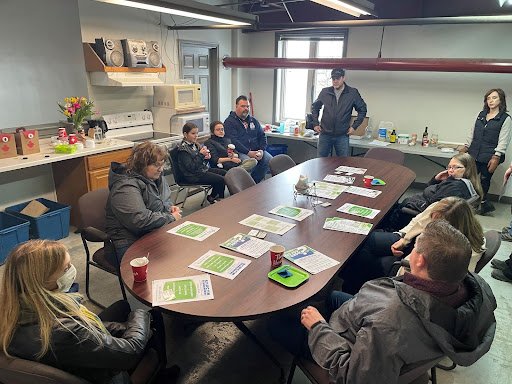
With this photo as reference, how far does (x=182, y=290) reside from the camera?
5.47 feet

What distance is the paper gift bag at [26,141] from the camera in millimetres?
3439

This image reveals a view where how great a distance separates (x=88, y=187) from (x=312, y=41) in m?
4.23

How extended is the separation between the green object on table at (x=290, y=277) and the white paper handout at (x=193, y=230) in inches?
21.4

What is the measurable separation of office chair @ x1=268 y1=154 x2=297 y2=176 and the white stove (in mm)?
1368

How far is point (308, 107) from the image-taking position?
6422 millimetres

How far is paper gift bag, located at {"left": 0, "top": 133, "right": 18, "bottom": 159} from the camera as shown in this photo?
10.9 ft

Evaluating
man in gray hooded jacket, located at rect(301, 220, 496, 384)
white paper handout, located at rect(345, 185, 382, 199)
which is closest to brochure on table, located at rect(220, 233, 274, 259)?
man in gray hooded jacket, located at rect(301, 220, 496, 384)

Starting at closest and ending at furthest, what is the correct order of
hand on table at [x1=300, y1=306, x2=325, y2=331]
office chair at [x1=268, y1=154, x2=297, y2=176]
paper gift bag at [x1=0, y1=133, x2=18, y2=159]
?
1. hand on table at [x1=300, y1=306, x2=325, y2=331]
2. paper gift bag at [x1=0, y1=133, x2=18, y2=159]
3. office chair at [x1=268, y1=154, x2=297, y2=176]

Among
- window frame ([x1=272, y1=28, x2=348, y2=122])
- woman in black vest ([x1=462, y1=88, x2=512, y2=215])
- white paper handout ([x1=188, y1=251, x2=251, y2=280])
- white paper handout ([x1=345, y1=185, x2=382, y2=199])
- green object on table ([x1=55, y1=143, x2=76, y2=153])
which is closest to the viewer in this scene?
white paper handout ([x1=188, y1=251, x2=251, y2=280])

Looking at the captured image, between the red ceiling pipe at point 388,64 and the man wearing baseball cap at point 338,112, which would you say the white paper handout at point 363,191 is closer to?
the man wearing baseball cap at point 338,112

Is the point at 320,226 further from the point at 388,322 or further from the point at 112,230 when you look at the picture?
the point at 112,230

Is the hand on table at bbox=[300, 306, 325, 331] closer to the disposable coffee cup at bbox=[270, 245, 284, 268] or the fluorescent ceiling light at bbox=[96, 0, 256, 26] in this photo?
the disposable coffee cup at bbox=[270, 245, 284, 268]

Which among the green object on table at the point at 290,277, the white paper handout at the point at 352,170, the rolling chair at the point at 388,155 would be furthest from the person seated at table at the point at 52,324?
the rolling chair at the point at 388,155

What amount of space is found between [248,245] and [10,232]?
236 cm
